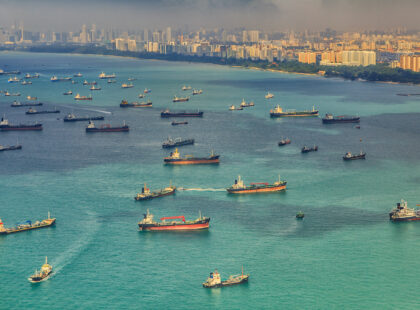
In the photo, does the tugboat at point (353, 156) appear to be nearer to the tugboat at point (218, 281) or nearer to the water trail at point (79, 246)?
the water trail at point (79, 246)

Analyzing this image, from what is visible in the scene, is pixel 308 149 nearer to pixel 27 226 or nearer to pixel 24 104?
pixel 27 226

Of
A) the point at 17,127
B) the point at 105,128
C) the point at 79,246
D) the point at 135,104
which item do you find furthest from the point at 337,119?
the point at 79,246

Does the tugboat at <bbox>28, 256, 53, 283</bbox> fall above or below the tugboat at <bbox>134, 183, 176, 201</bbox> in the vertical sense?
below

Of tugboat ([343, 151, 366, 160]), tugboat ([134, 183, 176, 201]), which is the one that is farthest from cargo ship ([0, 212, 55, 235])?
tugboat ([343, 151, 366, 160])

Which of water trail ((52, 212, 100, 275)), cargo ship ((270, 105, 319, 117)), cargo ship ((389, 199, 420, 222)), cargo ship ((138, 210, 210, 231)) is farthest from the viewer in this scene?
cargo ship ((270, 105, 319, 117))

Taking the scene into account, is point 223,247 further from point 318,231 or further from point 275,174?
point 275,174

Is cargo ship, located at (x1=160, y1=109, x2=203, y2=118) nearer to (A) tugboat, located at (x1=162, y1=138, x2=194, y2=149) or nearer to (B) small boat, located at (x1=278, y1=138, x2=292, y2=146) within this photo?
(A) tugboat, located at (x1=162, y1=138, x2=194, y2=149)
